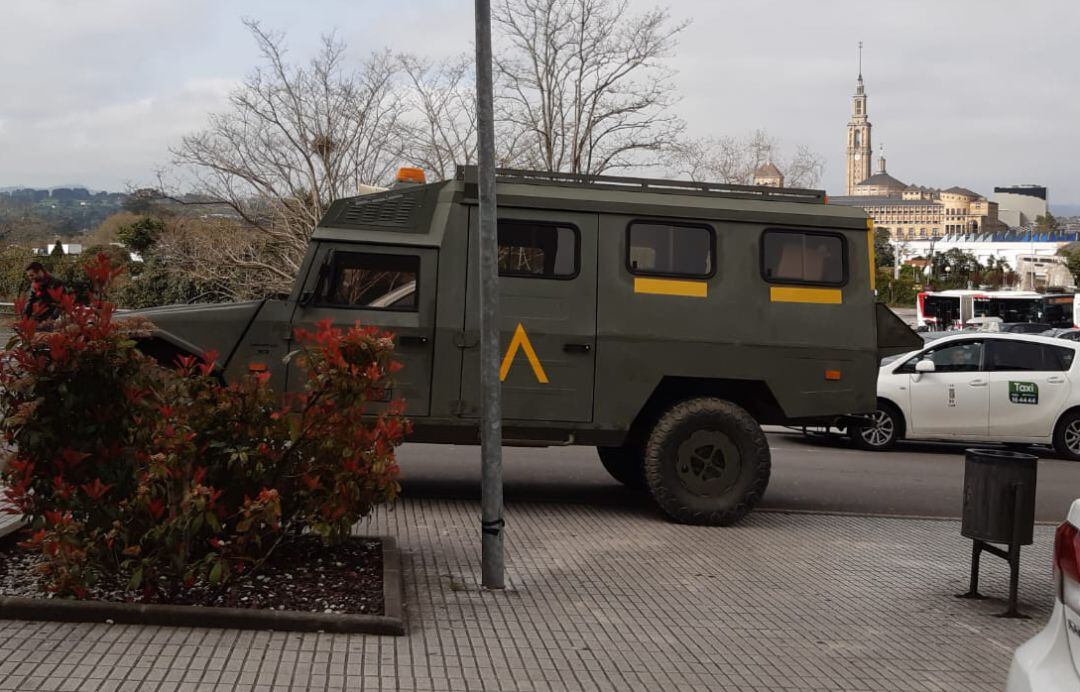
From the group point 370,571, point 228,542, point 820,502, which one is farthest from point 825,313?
point 228,542

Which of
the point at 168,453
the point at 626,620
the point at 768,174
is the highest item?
the point at 768,174

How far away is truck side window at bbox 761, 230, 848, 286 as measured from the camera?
10297 mm

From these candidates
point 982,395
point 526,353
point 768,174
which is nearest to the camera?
point 526,353

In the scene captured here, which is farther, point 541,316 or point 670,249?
point 670,249

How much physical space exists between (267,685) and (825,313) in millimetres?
6512

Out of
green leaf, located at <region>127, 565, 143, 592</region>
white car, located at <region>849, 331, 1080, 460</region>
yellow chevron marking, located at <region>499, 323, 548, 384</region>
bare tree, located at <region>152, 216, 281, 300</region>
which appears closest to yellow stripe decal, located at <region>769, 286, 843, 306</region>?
yellow chevron marking, located at <region>499, 323, 548, 384</region>

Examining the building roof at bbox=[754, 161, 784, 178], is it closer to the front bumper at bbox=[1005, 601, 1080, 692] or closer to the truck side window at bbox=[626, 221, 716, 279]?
the truck side window at bbox=[626, 221, 716, 279]

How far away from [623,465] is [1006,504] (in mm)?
4618

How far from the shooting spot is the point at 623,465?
11578mm

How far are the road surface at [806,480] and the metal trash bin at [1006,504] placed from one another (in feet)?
12.9

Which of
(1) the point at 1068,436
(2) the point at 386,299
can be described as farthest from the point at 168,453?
(1) the point at 1068,436

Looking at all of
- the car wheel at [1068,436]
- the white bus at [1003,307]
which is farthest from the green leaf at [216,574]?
the white bus at [1003,307]

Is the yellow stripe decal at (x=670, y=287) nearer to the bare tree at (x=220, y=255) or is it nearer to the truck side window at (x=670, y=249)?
the truck side window at (x=670, y=249)

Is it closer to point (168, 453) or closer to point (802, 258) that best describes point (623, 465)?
point (802, 258)
